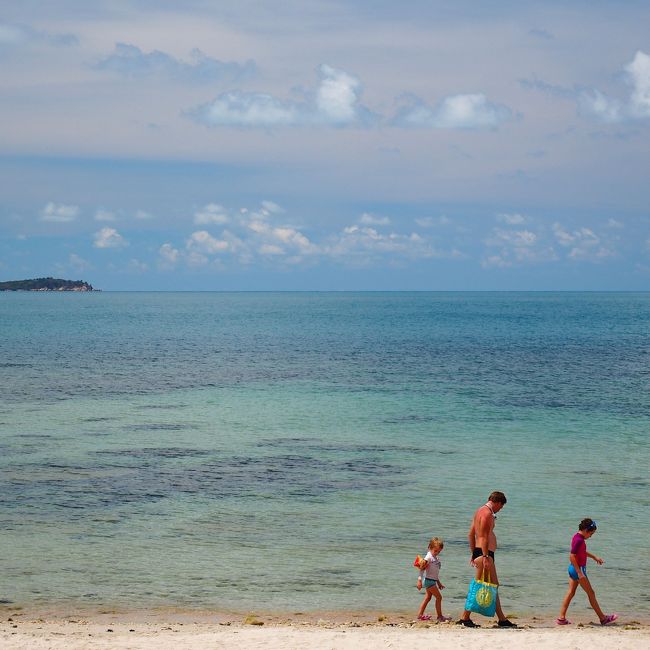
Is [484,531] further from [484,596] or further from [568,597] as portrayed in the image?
[568,597]

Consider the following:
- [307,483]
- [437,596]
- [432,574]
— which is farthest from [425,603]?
[307,483]

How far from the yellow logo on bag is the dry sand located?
458 mm

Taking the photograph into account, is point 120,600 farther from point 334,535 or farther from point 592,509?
point 592,509

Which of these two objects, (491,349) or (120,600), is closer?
(120,600)

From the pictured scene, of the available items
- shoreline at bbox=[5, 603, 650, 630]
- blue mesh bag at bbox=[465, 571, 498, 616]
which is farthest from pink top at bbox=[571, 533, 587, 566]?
blue mesh bag at bbox=[465, 571, 498, 616]

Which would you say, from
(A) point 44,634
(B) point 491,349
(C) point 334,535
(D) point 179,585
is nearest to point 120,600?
(D) point 179,585

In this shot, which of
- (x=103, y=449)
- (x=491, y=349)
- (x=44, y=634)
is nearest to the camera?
(x=44, y=634)

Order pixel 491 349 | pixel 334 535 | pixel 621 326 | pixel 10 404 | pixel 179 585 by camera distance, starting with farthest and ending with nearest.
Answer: pixel 621 326, pixel 491 349, pixel 10 404, pixel 334 535, pixel 179 585

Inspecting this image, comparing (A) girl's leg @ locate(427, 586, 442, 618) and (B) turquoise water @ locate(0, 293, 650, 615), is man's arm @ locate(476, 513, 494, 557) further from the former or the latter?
(B) turquoise water @ locate(0, 293, 650, 615)

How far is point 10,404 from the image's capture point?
152 ft

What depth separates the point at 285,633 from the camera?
15.3 metres

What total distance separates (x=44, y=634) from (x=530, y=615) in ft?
29.9

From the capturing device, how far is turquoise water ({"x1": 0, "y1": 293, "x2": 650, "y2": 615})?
19.8 meters

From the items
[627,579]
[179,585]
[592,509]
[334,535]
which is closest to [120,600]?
[179,585]
